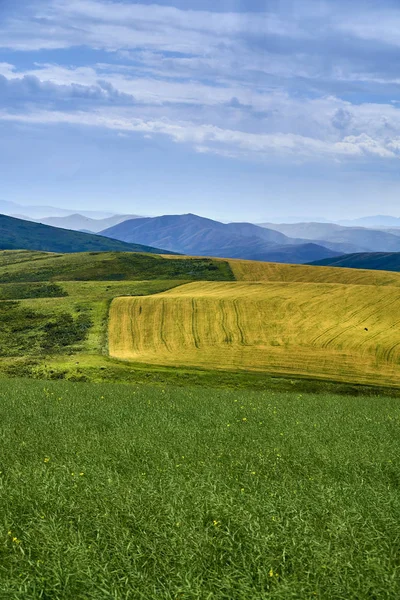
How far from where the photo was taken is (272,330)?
228 feet

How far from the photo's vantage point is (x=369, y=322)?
71688 millimetres

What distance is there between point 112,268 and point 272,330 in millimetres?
91836

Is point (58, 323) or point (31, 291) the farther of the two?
point (31, 291)

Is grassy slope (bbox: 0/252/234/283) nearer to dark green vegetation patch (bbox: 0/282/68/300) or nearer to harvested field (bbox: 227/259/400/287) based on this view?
harvested field (bbox: 227/259/400/287)

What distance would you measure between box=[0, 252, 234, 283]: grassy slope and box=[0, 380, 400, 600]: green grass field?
11474 cm

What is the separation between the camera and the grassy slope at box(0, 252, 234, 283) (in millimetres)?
141000

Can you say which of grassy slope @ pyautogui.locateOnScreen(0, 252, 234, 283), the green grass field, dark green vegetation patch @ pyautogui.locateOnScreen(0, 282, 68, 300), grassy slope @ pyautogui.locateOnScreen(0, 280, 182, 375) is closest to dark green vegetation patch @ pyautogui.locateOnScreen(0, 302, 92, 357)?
grassy slope @ pyautogui.locateOnScreen(0, 280, 182, 375)

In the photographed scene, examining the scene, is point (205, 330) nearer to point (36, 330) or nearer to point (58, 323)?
point (58, 323)

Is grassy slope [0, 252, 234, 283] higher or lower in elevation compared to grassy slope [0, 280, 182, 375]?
higher

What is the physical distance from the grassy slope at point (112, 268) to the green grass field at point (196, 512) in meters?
115

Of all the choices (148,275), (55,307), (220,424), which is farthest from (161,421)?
(148,275)

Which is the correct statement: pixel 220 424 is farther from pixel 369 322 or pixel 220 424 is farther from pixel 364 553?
pixel 369 322

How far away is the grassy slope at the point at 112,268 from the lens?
141000mm

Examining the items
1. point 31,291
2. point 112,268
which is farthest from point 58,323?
point 112,268
